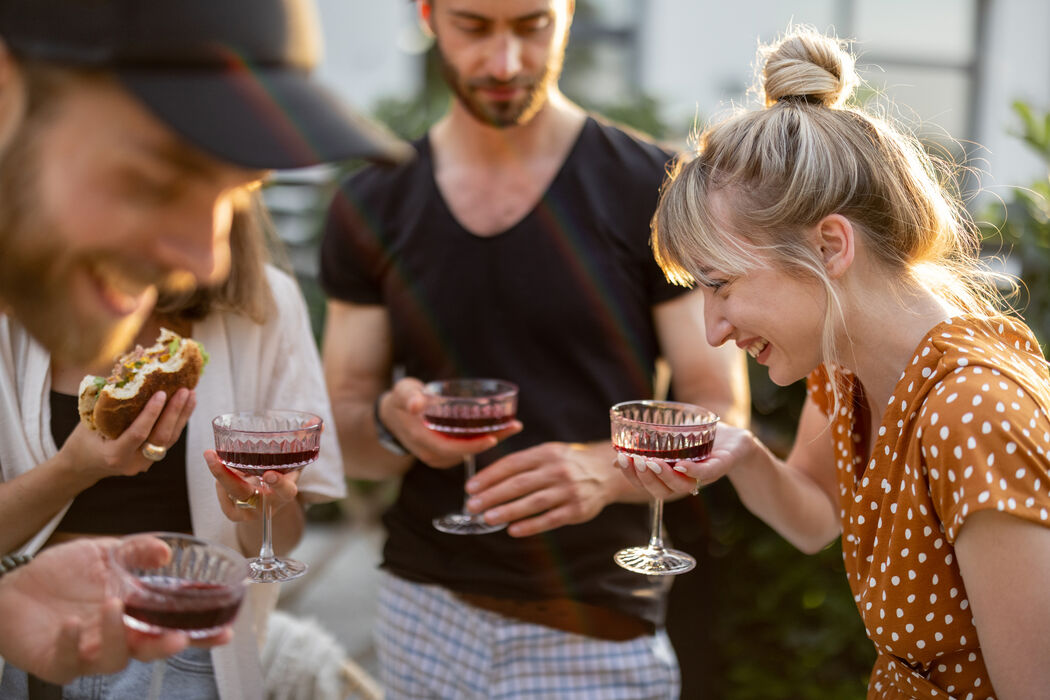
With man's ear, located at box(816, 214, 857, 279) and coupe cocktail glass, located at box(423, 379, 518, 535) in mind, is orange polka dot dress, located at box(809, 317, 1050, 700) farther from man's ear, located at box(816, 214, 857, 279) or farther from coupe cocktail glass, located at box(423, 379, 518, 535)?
coupe cocktail glass, located at box(423, 379, 518, 535)

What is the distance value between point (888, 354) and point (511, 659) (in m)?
1.30

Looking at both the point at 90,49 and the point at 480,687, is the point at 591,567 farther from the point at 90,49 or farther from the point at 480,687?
the point at 90,49

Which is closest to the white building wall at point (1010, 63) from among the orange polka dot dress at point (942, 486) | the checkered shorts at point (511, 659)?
the checkered shorts at point (511, 659)

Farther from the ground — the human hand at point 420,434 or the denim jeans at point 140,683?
the human hand at point 420,434

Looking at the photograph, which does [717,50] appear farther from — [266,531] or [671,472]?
[266,531]

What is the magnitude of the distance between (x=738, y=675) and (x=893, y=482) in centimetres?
215

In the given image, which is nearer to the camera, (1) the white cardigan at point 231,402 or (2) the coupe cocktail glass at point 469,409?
(1) the white cardigan at point 231,402

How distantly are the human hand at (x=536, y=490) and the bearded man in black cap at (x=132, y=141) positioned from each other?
3.19 feet

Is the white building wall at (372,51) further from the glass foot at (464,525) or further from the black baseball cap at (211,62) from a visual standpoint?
the black baseball cap at (211,62)

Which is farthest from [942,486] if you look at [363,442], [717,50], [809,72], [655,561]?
[717,50]

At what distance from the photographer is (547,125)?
113 inches

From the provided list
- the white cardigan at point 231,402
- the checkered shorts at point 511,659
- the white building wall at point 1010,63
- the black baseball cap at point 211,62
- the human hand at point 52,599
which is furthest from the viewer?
the white building wall at point 1010,63

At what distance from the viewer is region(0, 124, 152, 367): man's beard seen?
130 cm

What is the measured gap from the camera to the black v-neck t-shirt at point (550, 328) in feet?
8.88
